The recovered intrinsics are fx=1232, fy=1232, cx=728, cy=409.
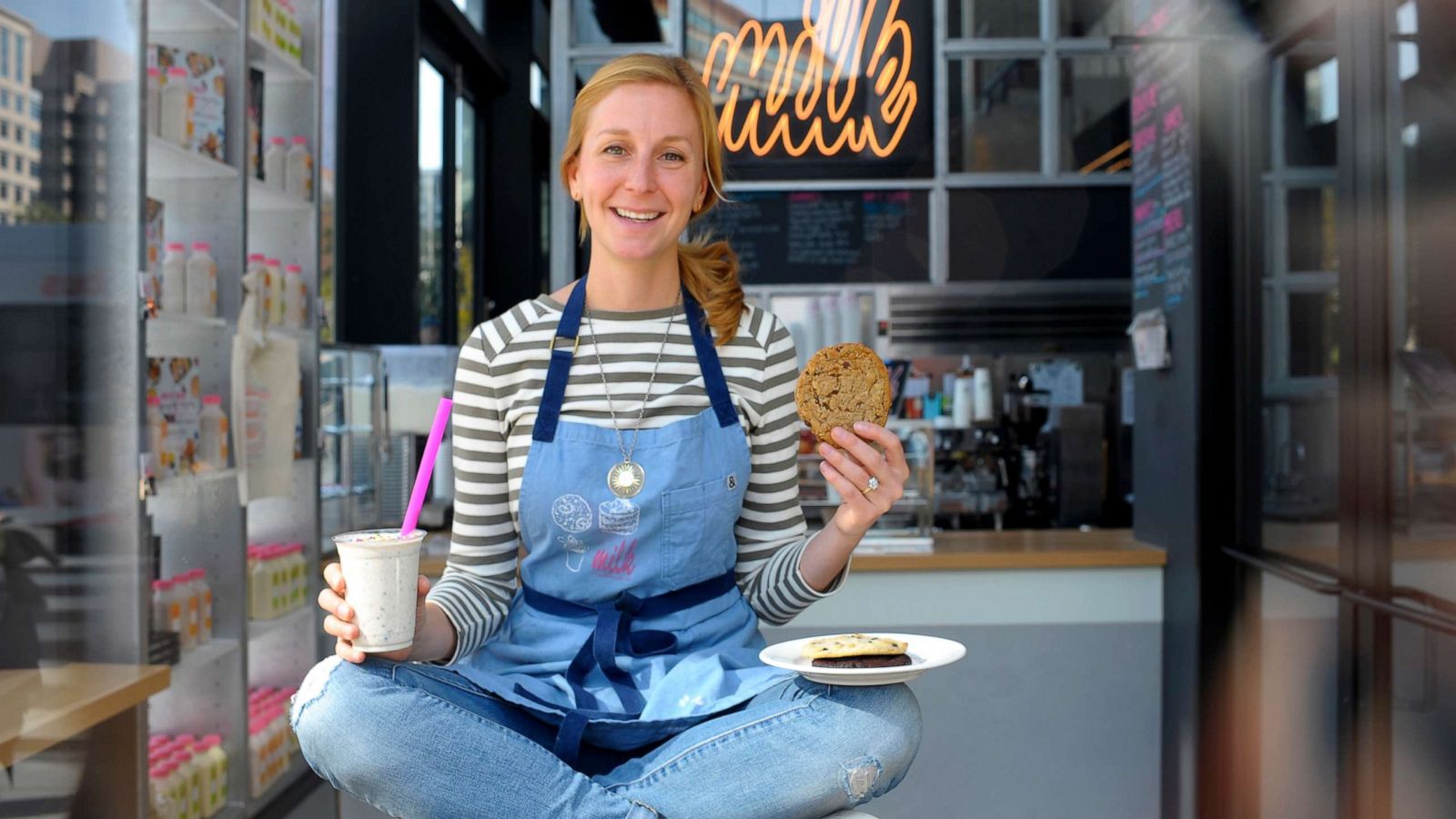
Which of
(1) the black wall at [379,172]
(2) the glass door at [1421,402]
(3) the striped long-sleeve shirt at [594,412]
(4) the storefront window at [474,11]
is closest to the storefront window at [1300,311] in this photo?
(2) the glass door at [1421,402]

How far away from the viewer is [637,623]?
162 centimetres

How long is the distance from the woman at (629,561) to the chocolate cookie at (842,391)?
59 millimetres

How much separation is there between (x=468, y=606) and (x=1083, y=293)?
4565 mm

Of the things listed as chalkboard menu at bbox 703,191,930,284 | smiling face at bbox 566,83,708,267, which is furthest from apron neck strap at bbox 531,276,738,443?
chalkboard menu at bbox 703,191,930,284

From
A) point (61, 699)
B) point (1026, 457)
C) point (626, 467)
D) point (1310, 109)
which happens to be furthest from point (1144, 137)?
point (61, 699)

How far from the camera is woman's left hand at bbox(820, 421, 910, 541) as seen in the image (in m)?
1.46

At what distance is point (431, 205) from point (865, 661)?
14.6 feet

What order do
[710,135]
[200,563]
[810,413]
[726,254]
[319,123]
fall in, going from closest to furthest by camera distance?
[810,413] < [710,135] < [726,254] < [200,563] < [319,123]

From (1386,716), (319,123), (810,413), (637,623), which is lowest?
(1386,716)

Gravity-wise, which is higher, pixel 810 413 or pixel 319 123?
pixel 319 123

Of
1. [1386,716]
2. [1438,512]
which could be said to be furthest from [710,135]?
[1386,716]

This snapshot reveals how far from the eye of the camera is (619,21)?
15.5 feet

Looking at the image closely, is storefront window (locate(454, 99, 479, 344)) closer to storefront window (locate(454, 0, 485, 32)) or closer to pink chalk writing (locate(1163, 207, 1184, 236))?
storefront window (locate(454, 0, 485, 32))

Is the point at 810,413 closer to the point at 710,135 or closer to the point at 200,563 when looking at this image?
the point at 710,135
